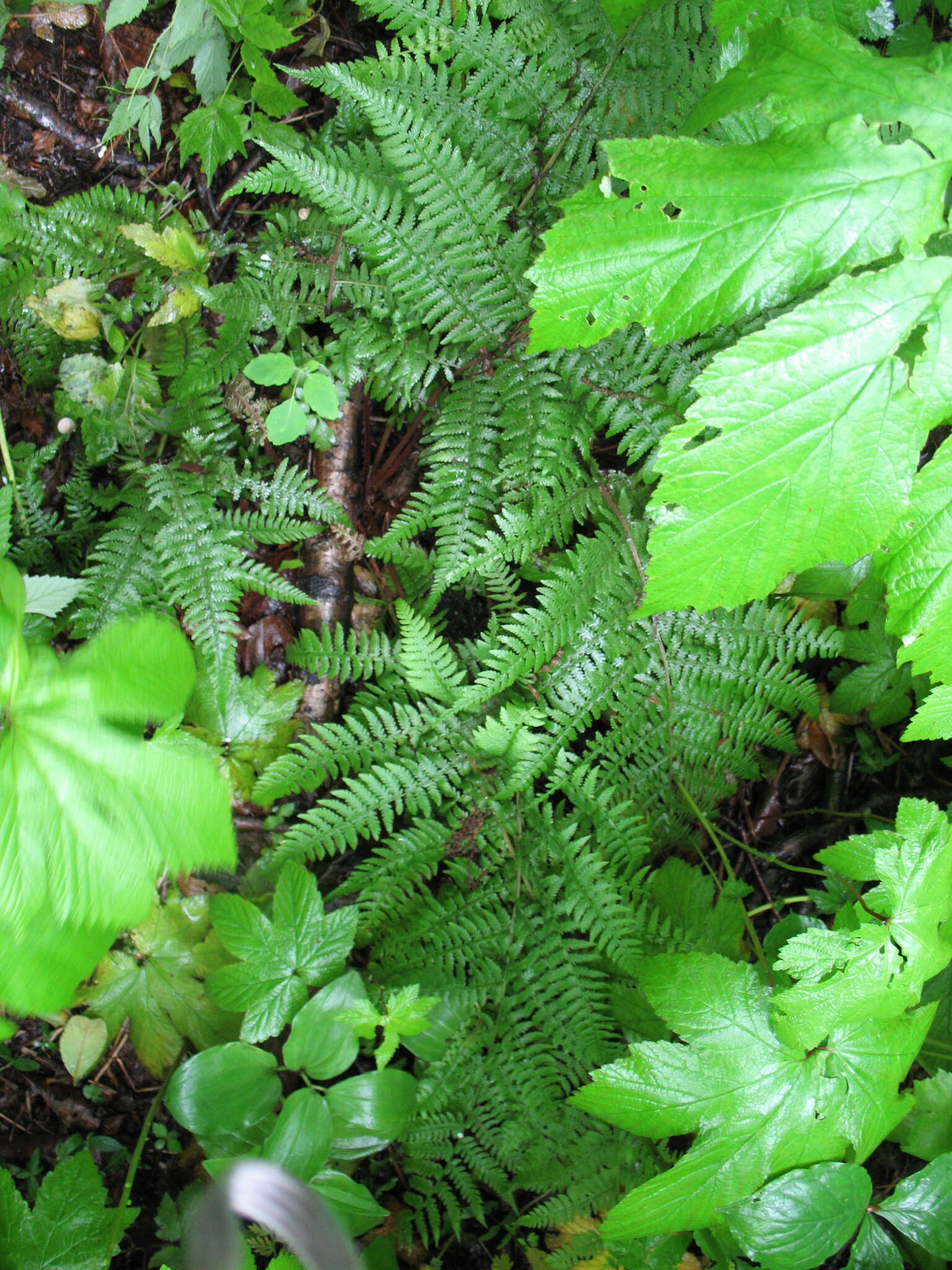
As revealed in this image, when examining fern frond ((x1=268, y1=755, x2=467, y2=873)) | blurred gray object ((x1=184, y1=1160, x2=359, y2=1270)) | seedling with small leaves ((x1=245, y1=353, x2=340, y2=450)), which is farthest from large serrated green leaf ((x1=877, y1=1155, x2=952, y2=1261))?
seedling with small leaves ((x1=245, y1=353, x2=340, y2=450))

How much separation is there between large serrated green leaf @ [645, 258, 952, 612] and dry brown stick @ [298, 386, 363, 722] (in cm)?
163

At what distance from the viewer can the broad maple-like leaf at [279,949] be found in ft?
7.56

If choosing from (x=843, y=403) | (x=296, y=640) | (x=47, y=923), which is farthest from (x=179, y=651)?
(x=296, y=640)

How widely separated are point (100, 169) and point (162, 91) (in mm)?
373

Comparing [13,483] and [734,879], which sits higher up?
[13,483]

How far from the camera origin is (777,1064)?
6.02ft

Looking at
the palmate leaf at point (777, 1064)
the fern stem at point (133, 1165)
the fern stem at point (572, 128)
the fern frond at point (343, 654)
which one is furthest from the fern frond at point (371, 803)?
the fern stem at point (572, 128)

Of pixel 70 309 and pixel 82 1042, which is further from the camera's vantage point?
pixel 70 309

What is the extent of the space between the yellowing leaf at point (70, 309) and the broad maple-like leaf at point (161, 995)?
2.00m

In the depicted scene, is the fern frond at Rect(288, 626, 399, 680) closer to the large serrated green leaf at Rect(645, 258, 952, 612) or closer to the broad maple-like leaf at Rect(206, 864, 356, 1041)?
the broad maple-like leaf at Rect(206, 864, 356, 1041)

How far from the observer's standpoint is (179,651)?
46.8 inches

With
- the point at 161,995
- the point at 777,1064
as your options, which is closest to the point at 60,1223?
the point at 161,995

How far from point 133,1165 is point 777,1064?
1.87m

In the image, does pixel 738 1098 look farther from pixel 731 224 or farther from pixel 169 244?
pixel 169 244
